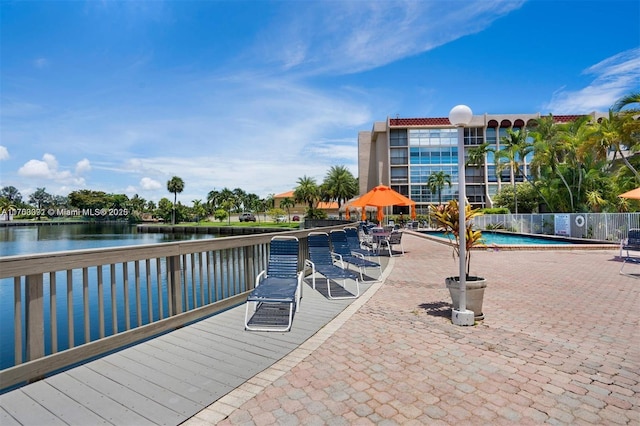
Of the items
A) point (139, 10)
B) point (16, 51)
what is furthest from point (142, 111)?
point (139, 10)

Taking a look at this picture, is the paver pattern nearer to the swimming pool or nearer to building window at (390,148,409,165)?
the swimming pool

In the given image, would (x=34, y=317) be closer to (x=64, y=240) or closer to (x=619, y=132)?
(x=619, y=132)

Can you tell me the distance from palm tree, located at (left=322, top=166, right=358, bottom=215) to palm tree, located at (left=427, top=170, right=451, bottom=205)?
17291mm

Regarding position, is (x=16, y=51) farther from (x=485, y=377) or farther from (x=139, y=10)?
(x=485, y=377)

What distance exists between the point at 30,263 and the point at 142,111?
24.4m

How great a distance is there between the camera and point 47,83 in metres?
19.8

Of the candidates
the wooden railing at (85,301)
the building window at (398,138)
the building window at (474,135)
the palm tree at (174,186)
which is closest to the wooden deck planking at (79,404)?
the wooden railing at (85,301)

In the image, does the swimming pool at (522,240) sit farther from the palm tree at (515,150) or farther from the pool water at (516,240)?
the palm tree at (515,150)

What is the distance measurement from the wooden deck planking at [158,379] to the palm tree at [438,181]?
4839 cm

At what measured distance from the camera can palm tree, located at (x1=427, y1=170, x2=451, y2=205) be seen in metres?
49.6

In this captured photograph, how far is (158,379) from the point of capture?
3.07 m

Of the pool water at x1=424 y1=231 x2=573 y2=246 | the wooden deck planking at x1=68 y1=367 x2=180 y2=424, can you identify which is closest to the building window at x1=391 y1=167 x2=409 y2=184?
the pool water at x1=424 y1=231 x2=573 y2=246

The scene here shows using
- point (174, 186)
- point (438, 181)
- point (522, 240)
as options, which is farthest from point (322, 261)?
point (174, 186)

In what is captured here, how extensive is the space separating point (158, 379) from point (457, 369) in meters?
2.75
